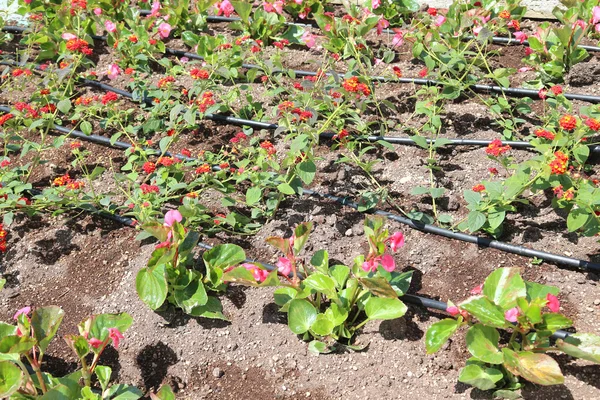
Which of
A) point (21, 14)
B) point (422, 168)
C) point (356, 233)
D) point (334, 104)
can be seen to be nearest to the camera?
point (356, 233)

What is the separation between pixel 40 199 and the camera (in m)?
2.43

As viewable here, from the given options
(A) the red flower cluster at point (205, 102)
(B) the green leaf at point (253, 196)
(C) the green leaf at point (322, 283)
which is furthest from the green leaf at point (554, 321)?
(A) the red flower cluster at point (205, 102)

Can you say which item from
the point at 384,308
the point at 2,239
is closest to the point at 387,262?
the point at 384,308

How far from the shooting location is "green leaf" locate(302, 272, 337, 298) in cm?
190

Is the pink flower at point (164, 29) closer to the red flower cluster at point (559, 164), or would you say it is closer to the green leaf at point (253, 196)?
the green leaf at point (253, 196)

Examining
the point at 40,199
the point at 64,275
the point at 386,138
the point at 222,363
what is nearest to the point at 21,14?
the point at 40,199

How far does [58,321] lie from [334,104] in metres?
1.47

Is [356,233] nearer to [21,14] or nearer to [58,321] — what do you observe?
[58,321]

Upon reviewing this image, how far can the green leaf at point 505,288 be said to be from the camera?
5.79 feet

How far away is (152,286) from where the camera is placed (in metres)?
2.00

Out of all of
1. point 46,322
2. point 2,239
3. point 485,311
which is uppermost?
point 485,311

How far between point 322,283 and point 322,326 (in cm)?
13

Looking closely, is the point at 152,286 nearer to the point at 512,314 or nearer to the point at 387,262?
the point at 387,262

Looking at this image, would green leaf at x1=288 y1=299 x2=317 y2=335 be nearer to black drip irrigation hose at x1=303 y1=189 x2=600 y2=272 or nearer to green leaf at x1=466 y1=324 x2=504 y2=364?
green leaf at x1=466 y1=324 x2=504 y2=364
